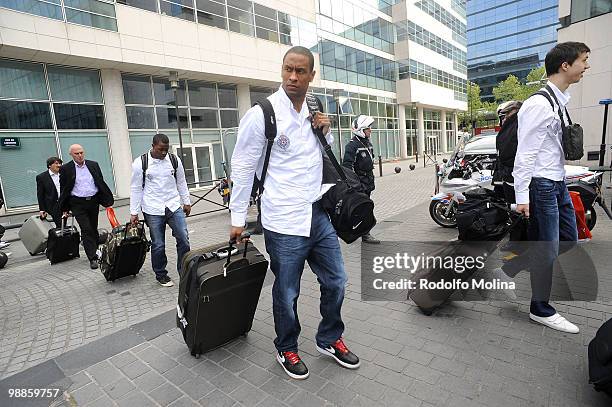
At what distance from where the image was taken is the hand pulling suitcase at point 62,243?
6.05m

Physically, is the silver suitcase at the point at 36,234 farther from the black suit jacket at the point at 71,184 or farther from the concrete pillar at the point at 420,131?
the concrete pillar at the point at 420,131

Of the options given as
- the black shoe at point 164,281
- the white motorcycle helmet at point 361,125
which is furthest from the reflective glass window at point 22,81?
the white motorcycle helmet at point 361,125

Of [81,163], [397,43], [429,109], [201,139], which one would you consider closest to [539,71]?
[429,109]

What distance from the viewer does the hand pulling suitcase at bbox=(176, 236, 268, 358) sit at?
2.57 meters

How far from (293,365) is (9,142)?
1412 cm

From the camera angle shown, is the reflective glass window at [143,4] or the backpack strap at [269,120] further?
the reflective glass window at [143,4]

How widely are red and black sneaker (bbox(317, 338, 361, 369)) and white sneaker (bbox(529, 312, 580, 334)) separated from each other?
1632 mm

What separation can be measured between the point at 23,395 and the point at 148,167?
2555 millimetres

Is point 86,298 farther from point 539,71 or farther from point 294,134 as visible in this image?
point 539,71

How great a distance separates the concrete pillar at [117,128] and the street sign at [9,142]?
3.05 metres

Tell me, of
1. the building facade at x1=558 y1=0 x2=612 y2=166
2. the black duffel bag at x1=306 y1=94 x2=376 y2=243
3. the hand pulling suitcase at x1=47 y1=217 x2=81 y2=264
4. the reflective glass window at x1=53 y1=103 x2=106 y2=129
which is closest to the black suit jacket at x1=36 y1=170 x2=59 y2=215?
the hand pulling suitcase at x1=47 y1=217 x2=81 y2=264

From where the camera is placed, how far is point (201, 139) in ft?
59.0

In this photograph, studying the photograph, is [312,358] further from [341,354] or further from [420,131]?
[420,131]

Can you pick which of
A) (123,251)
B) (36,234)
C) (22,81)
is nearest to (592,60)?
(123,251)
